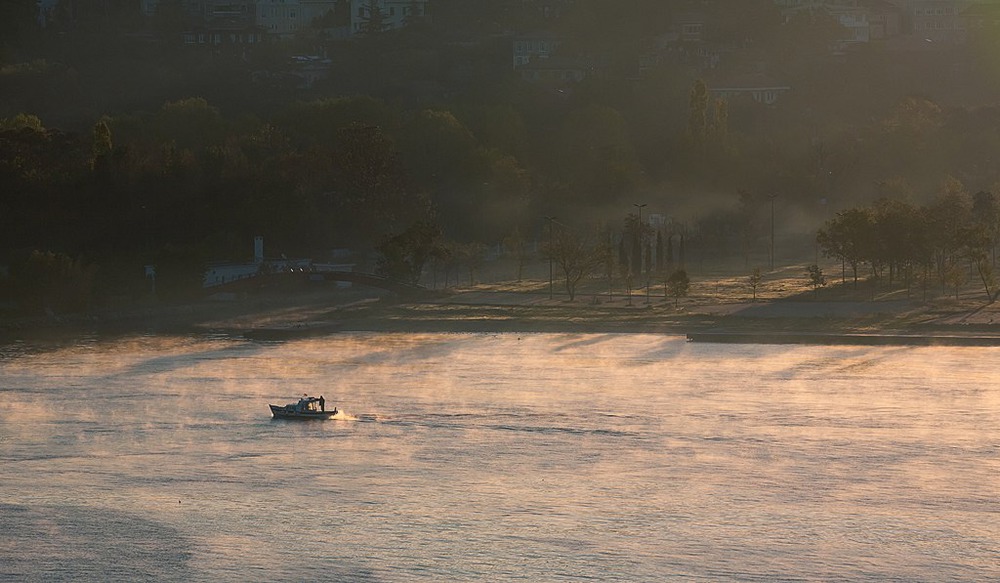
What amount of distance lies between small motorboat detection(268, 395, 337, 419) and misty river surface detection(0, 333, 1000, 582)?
0.39 metres

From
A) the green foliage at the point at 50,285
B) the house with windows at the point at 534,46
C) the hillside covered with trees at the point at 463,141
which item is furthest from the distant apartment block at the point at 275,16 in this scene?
the green foliage at the point at 50,285

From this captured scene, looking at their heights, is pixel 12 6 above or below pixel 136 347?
above

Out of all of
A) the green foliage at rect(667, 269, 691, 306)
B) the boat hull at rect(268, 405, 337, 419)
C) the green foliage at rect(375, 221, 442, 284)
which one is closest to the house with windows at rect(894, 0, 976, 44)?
the green foliage at rect(375, 221, 442, 284)

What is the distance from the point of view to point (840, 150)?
95312 mm

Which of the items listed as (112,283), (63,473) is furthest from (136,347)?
(63,473)

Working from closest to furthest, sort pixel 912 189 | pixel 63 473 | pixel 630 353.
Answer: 1. pixel 63 473
2. pixel 630 353
3. pixel 912 189

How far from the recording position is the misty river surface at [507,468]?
1155 inches

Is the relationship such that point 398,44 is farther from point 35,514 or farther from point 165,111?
point 35,514

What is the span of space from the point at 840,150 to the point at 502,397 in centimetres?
5591

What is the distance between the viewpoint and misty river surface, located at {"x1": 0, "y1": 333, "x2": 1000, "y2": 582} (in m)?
29.3

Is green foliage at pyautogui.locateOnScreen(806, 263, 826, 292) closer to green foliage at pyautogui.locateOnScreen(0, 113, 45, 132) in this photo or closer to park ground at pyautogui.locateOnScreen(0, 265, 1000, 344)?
park ground at pyautogui.locateOnScreen(0, 265, 1000, 344)

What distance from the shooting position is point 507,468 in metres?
35.2

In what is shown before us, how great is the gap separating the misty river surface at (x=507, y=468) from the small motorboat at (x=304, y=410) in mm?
388

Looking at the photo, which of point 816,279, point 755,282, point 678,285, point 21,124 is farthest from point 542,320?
point 21,124
